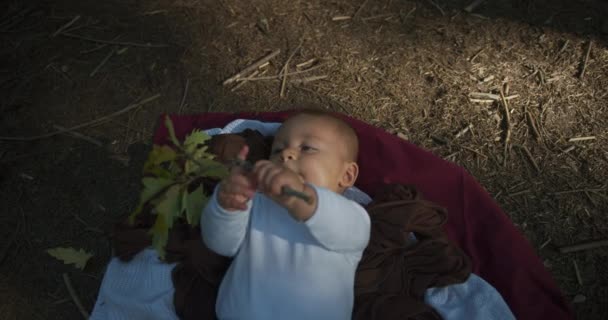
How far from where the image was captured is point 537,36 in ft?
13.5

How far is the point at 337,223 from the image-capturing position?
2152mm

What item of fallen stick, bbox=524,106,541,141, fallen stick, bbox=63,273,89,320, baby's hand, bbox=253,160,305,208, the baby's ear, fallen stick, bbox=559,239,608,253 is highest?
baby's hand, bbox=253,160,305,208

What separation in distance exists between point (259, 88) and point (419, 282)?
1886 millimetres

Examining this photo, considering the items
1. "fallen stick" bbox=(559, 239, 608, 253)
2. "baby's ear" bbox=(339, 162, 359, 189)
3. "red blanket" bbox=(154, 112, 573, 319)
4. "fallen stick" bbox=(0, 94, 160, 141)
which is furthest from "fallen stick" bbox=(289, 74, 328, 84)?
"fallen stick" bbox=(559, 239, 608, 253)

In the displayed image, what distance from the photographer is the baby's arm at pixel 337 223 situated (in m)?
2.10

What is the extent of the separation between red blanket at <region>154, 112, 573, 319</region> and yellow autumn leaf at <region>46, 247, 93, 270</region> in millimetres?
836

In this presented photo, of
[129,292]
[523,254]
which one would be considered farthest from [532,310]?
[129,292]

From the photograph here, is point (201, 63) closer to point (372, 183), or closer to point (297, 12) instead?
point (297, 12)

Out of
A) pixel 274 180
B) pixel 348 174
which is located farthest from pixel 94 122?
pixel 274 180

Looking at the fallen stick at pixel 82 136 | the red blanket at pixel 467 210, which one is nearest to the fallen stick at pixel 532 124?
the red blanket at pixel 467 210

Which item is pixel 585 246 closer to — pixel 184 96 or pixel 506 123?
pixel 506 123

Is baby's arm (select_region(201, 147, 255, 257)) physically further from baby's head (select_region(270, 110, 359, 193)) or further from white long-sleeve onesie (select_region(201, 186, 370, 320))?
baby's head (select_region(270, 110, 359, 193))

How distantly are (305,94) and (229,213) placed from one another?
1933mm

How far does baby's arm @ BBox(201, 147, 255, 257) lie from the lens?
2.02 m
